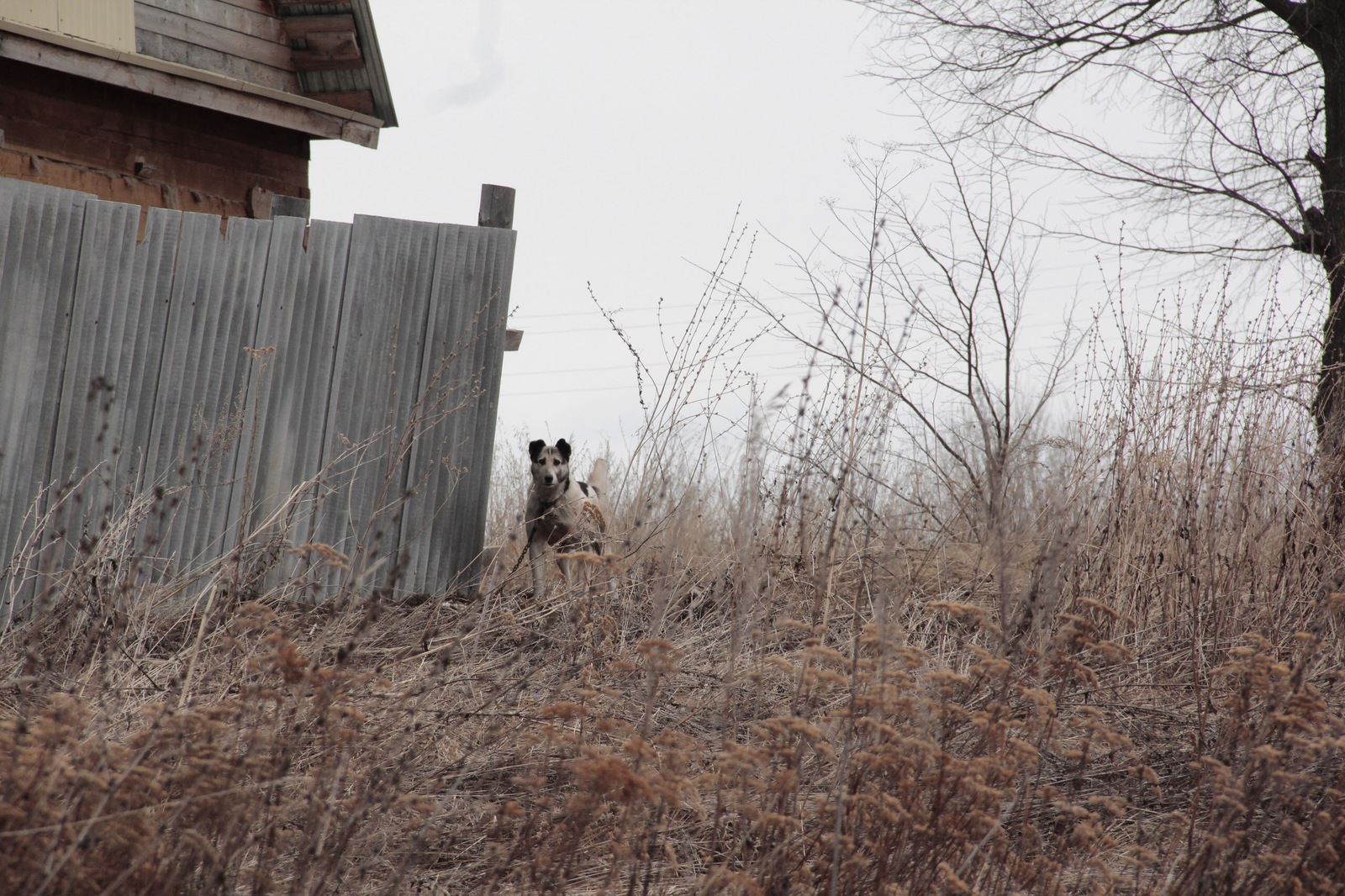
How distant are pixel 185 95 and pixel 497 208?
4196 millimetres

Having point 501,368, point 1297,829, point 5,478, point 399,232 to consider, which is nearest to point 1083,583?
point 1297,829

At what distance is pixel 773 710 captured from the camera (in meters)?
3.93

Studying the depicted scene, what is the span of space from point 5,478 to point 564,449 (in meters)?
3.02

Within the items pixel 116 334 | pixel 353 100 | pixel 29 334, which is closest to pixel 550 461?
pixel 116 334

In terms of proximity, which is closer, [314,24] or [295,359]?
[295,359]

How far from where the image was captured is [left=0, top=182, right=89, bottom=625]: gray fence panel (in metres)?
5.25

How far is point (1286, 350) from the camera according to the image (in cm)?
573

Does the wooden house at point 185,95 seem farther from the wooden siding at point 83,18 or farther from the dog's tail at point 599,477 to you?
the dog's tail at point 599,477

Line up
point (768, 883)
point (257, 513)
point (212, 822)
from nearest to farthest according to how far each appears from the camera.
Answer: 1. point (212, 822)
2. point (768, 883)
3. point (257, 513)

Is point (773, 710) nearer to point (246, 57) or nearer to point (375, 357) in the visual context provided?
point (375, 357)

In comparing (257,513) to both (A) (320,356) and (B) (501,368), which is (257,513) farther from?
(B) (501,368)

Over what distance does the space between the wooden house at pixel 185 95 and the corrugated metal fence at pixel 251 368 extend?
3309mm

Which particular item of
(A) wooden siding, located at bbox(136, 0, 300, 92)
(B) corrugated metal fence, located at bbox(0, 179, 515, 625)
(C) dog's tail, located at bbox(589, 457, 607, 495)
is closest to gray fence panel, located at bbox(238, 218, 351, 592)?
(B) corrugated metal fence, located at bbox(0, 179, 515, 625)

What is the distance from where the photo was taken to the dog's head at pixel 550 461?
6.44 m
